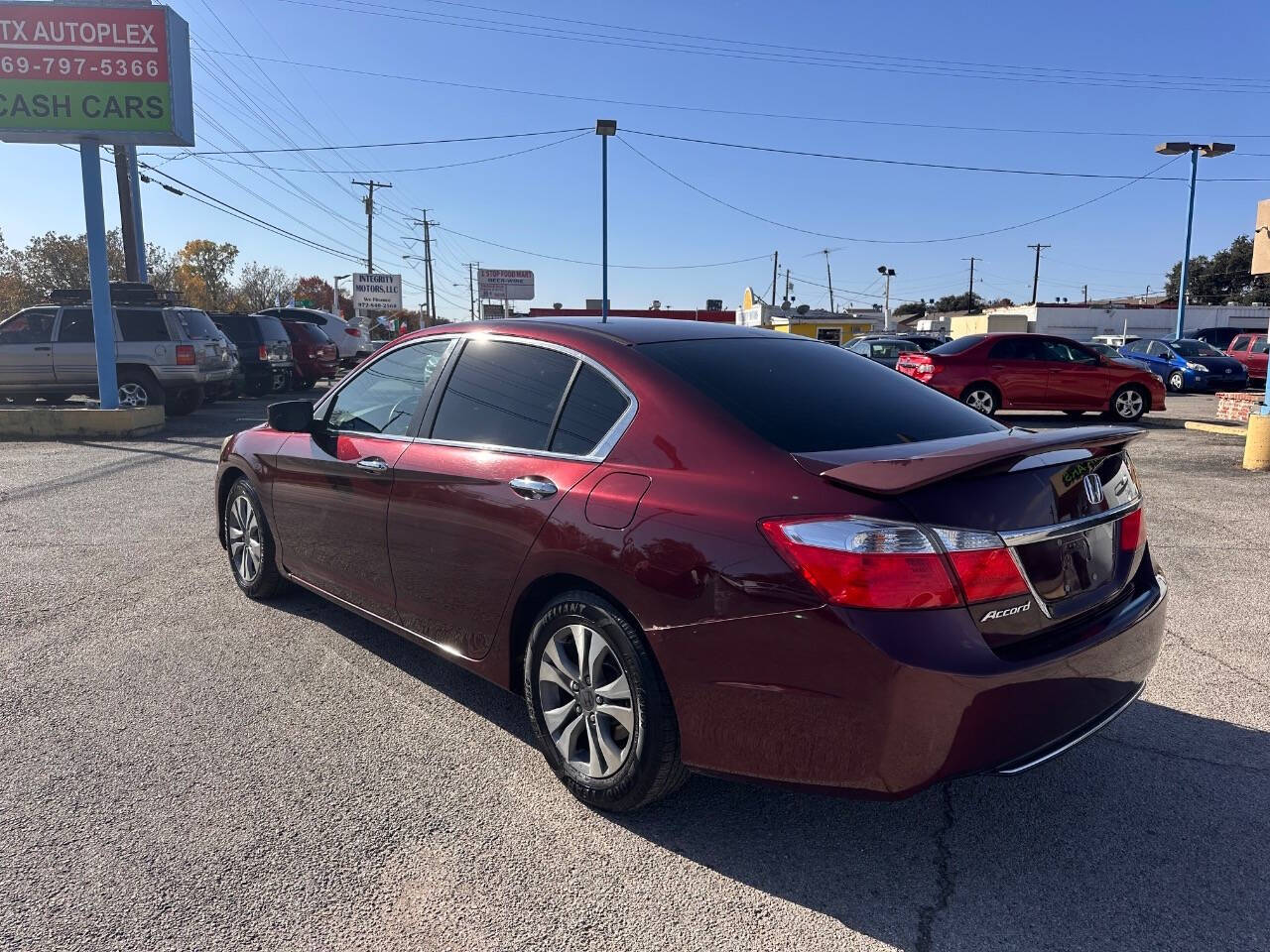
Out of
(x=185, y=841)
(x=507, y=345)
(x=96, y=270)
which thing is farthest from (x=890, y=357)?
(x=185, y=841)

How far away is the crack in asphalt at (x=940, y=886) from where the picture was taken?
233 cm

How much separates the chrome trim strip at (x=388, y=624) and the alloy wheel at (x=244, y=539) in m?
0.43

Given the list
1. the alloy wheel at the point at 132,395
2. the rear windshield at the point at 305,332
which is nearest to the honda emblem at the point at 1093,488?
the alloy wheel at the point at 132,395

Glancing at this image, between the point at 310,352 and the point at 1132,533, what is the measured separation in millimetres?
21272

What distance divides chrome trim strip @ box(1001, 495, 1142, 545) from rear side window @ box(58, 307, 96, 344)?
16.2 meters

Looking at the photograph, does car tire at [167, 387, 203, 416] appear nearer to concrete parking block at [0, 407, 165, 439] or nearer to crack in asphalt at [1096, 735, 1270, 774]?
concrete parking block at [0, 407, 165, 439]

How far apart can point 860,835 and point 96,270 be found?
1408cm

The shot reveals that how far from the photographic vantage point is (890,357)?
67.4 feet

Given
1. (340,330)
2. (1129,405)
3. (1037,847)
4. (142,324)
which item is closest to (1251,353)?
(1129,405)

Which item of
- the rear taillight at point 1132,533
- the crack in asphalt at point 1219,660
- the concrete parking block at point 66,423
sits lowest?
the crack in asphalt at point 1219,660

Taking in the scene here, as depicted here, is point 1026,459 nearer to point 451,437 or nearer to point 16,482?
point 451,437

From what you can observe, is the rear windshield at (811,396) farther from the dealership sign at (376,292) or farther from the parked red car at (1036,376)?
the dealership sign at (376,292)

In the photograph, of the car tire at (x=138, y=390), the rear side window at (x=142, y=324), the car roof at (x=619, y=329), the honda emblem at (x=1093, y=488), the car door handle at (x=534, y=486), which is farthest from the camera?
the car tire at (x=138, y=390)

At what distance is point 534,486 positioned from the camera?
9.99 ft
